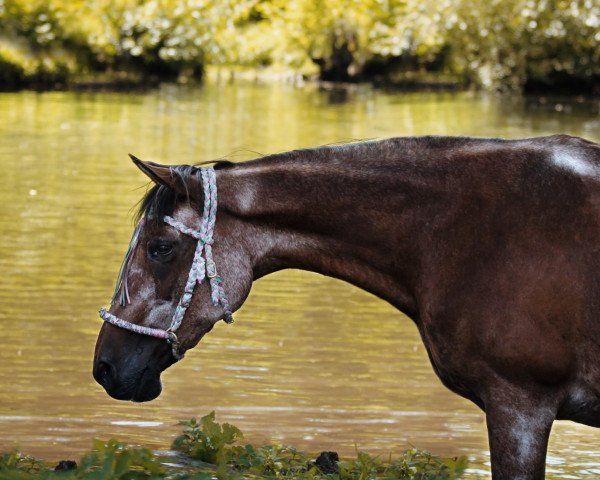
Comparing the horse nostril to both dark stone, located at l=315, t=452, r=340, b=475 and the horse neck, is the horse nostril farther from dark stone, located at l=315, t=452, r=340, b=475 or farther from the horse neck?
dark stone, located at l=315, t=452, r=340, b=475

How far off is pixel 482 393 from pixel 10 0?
38.4 meters

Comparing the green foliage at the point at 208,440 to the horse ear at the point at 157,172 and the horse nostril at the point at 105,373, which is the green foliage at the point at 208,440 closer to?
the horse nostril at the point at 105,373

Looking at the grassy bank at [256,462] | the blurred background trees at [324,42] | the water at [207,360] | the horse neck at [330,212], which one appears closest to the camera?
the horse neck at [330,212]

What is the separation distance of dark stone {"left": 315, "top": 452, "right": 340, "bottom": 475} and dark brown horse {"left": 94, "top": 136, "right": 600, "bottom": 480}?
52.8 inches

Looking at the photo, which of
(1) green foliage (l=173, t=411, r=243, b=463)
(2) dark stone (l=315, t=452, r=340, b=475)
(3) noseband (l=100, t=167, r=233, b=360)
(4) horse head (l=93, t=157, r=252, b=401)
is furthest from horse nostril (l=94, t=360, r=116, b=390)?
(2) dark stone (l=315, t=452, r=340, b=475)

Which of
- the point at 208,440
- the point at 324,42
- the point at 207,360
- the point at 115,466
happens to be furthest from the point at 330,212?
the point at 324,42

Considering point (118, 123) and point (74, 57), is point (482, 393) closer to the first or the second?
point (118, 123)

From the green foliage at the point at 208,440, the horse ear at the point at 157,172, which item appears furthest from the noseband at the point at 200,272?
the green foliage at the point at 208,440

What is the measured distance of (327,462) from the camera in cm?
529

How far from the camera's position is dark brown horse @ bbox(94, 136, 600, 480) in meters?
3.81

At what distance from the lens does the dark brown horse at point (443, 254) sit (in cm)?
381

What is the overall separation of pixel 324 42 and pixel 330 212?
3961 cm

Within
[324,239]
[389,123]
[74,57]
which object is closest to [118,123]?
[389,123]

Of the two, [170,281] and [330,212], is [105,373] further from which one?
[330,212]
